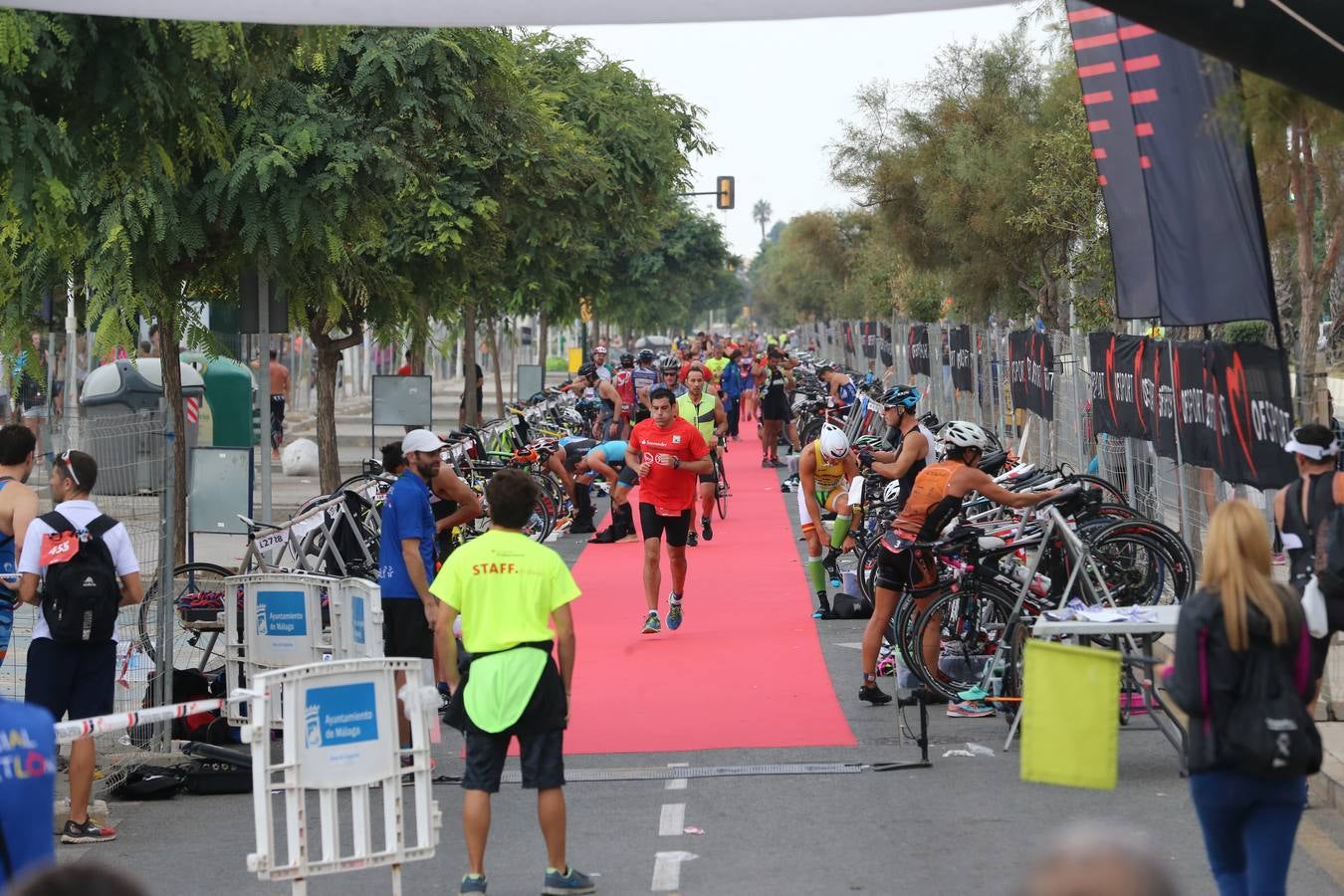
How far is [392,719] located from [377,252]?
14.8 metres

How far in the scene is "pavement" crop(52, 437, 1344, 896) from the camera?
780 centimetres

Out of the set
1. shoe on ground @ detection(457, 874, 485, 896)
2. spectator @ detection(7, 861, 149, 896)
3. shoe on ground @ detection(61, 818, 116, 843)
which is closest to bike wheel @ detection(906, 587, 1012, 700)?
shoe on ground @ detection(457, 874, 485, 896)

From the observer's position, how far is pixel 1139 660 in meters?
7.55

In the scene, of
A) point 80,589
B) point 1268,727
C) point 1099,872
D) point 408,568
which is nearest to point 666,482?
point 408,568

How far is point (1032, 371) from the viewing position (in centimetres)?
1986

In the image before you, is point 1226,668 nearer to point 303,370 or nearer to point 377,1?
point 377,1

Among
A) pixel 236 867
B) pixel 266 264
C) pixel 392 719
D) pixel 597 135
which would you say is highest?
pixel 597 135

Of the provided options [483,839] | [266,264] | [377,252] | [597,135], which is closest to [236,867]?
[483,839]

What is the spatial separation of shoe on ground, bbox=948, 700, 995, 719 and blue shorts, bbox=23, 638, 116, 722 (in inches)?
204

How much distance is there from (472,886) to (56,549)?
9.02 feet

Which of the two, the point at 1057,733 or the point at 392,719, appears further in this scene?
the point at 392,719

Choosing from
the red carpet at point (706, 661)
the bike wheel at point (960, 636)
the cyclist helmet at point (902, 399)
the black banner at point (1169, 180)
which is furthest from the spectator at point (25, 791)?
the cyclist helmet at point (902, 399)

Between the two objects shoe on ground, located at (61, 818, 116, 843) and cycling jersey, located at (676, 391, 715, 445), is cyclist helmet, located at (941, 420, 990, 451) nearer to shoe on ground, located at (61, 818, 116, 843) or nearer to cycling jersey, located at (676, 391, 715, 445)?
shoe on ground, located at (61, 818, 116, 843)

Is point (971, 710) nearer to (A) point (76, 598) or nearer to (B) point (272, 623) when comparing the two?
(B) point (272, 623)
